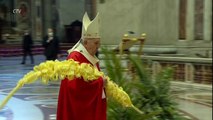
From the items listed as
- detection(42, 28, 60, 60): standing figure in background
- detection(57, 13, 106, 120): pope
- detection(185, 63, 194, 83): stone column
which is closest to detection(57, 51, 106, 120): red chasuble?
detection(57, 13, 106, 120): pope

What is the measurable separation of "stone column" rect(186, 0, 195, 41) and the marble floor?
3340 millimetres

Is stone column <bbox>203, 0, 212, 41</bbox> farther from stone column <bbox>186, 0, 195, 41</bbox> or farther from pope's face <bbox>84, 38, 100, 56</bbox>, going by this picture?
pope's face <bbox>84, 38, 100, 56</bbox>

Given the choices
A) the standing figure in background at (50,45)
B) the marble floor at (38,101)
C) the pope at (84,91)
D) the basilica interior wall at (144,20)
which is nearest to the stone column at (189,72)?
the marble floor at (38,101)

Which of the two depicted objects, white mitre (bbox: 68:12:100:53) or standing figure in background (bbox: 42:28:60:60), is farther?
standing figure in background (bbox: 42:28:60:60)

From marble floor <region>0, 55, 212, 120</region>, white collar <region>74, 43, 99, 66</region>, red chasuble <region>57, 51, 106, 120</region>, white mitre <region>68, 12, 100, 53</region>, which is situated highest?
white mitre <region>68, 12, 100, 53</region>

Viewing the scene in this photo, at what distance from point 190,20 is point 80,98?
11262 millimetres

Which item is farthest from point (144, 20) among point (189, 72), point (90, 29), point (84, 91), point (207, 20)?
point (84, 91)

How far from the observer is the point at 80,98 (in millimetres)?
4527

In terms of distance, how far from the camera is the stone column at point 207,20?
14.7m

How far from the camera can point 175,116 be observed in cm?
604

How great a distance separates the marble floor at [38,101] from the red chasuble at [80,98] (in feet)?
6.41

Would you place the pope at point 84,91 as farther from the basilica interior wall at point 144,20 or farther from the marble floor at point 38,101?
the basilica interior wall at point 144,20

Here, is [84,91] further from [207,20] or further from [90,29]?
[207,20]

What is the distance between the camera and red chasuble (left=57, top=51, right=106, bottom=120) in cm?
450
